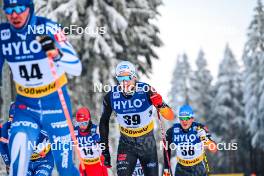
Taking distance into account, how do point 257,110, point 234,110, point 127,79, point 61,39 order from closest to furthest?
point 61,39, point 127,79, point 257,110, point 234,110

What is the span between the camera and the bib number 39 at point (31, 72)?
248 inches

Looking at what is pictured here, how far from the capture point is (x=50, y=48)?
5.96 m

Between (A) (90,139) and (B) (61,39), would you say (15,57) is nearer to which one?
(B) (61,39)

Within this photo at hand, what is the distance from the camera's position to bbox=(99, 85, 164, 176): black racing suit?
28.6 feet

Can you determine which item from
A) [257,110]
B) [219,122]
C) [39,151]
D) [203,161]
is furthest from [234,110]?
[39,151]

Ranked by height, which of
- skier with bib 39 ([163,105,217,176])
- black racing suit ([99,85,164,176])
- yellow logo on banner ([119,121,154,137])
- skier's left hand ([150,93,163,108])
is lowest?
skier with bib 39 ([163,105,217,176])

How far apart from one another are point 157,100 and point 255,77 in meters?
38.9

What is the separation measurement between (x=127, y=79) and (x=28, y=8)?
254 cm

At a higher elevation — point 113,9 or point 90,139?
point 113,9

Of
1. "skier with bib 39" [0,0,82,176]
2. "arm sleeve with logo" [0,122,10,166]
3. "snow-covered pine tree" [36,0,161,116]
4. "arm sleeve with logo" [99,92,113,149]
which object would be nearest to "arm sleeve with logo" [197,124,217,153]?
"arm sleeve with logo" [99,92,113,149]

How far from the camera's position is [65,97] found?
629 centimetres

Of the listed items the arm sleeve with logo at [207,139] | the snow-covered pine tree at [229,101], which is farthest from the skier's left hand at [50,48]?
the snow-covered pine tree at [229,101]

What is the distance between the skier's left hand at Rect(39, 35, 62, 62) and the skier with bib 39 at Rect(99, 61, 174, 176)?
250 cm

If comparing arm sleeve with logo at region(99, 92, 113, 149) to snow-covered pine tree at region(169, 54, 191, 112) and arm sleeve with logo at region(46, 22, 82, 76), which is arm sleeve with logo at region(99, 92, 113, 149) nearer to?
arm sleeve with logo at region(46, 22, 82, 76)
